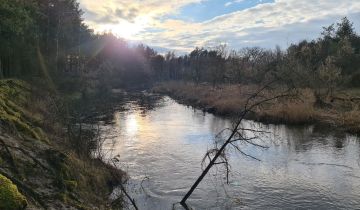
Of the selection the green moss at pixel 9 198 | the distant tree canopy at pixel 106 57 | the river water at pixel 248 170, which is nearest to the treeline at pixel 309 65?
the distant tree canopy at pixel 106 57

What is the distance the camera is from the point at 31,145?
13.4 meters

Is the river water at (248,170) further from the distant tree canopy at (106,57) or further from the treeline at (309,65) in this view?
the distant tree canopy at (106,57)

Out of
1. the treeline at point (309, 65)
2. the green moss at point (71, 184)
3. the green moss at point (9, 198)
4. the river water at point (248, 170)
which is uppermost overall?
the treeline at point (309, 65)

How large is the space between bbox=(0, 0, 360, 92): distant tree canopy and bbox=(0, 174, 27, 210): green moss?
2989cm

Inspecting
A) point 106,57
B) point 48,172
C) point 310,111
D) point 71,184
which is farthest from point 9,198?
point 106,57

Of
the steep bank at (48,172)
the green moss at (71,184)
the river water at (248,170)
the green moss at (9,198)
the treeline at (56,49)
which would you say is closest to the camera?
Answer: the green moss at (9,198)

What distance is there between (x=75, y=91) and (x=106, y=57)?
65215mm

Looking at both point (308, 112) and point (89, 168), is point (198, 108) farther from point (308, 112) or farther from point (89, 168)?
point (89, 168)

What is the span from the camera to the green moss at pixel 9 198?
7684 mm

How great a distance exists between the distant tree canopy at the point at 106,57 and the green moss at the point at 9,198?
2989 cm

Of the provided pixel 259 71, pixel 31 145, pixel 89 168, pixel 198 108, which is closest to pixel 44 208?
pixel 31 145

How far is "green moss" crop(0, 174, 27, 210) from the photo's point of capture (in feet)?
25.2

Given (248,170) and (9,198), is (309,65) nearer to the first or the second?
(248,170)

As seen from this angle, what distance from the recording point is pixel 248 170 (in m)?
20.3
